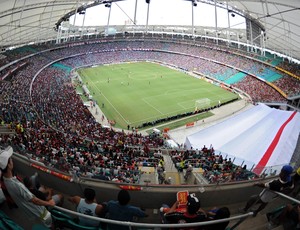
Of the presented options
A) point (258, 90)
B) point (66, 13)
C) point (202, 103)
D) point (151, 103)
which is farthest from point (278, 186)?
point (66, 13)

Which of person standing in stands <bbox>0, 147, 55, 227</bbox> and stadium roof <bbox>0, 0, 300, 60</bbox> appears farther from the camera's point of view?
stadium roof <bbox>0, 0, 300, 60</bbox>

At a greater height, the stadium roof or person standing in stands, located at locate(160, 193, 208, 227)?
the stadium roof

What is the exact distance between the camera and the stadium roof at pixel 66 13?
3112cm

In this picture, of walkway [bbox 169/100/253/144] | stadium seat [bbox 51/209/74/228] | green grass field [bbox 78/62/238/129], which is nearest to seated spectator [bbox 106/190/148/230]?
stadium seat [bbox 51/209/74/228]

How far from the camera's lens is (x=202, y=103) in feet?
124

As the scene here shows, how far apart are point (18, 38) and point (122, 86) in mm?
18345

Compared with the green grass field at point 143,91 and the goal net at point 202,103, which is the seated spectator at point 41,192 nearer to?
the green grass field at point 143,91

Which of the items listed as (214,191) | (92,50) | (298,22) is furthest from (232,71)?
(214,191)

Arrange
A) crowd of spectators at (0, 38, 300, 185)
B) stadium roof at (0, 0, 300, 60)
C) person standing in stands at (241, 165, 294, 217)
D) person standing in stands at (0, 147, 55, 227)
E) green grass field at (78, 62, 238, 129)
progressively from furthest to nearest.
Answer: green grass field at (78, 62, 238, 129), stadium roof at (0, 0, 300, 60), crowd of spectators at (0, 38, 300, 185), person standing in stands at (241, 165, 294, 217), person standing in stands at (0, 147, 55, 227)

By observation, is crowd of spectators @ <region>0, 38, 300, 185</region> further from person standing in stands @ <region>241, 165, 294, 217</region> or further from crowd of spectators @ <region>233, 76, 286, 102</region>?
person standing in stands @ <region>241, 165, 294, 217</region>

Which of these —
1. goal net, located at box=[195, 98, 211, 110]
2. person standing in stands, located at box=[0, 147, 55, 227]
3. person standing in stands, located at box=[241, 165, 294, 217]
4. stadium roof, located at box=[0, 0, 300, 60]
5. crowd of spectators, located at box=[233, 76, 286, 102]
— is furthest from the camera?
crowd of spectators, located at box=[233, 76, 286, 102]

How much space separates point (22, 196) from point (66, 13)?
51.7 m

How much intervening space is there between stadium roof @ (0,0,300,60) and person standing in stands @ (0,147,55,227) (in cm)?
2656

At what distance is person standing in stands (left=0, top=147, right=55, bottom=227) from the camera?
146 inches
